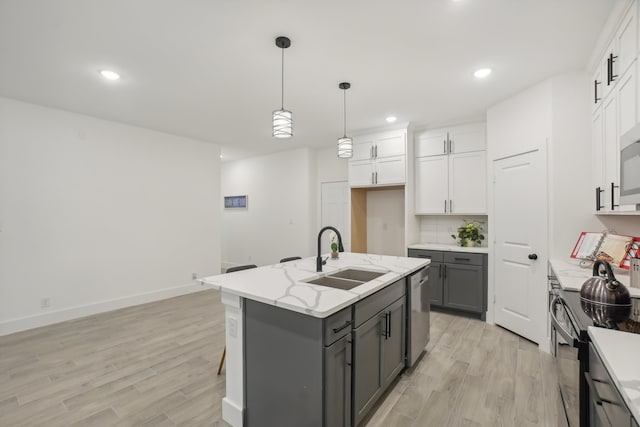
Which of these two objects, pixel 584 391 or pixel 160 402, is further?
pixel 160 402

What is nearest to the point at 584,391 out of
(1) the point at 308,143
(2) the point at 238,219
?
(1) the point at 308,143

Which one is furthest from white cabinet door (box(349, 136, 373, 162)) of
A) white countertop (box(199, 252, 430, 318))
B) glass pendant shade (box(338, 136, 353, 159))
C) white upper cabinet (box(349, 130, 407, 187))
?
white countertop (box(199, 252, 430, 318))

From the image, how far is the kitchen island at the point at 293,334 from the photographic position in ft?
4.83

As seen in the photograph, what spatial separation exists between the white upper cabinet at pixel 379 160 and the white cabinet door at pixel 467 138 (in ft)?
2.27

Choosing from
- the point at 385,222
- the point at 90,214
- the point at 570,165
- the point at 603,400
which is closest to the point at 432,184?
the point at 385,222

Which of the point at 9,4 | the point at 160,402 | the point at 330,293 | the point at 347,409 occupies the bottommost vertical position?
the point at 160,402

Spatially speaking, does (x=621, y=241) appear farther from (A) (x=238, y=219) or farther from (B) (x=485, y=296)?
(A) (x=238, y=219)

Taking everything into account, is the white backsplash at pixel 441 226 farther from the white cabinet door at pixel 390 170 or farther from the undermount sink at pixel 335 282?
the undermount sink at pixel 335 282

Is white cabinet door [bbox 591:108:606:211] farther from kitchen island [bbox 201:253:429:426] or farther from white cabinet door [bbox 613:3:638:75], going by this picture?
kitchen island [bbox 201:253:429:426]

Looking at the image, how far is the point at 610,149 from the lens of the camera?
2213 mm

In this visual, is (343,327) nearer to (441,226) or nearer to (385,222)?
(441,226)

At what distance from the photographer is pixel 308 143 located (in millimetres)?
5621

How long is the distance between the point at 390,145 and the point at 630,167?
10.2 ft

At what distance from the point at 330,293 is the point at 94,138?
14.1 feet
